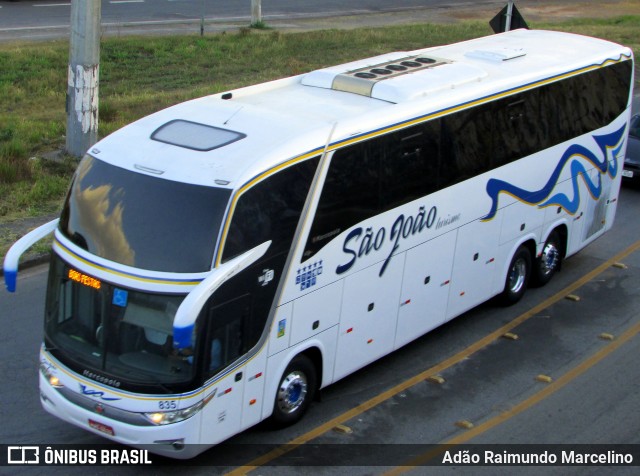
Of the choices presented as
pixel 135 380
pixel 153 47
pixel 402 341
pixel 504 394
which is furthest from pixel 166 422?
pixel 153 47

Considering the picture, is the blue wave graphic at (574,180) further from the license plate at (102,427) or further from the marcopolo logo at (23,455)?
the marcopolo logo at (23,455)

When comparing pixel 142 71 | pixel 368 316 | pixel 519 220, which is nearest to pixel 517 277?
pixel 519 220

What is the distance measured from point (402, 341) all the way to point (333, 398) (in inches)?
45.3

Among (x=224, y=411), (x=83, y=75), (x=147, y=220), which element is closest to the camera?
(x=147, y=220)

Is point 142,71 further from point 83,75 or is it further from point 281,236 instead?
point 281,236

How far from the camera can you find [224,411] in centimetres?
902

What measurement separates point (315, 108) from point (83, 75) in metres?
8.42

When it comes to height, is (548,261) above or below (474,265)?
below

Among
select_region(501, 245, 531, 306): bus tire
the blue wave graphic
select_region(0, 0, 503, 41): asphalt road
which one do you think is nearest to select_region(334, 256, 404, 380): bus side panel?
the blue wave graphic

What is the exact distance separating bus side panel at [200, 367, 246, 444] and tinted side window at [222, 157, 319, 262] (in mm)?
1225

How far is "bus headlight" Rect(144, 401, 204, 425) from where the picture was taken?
8.58 meters

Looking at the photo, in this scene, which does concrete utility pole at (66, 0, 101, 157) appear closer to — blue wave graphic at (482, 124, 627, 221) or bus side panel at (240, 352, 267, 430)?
blue wave graphic at (482, 124, 627, 221)

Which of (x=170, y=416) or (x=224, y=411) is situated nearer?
(x=170, y=416)

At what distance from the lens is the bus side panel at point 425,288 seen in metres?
11.3
